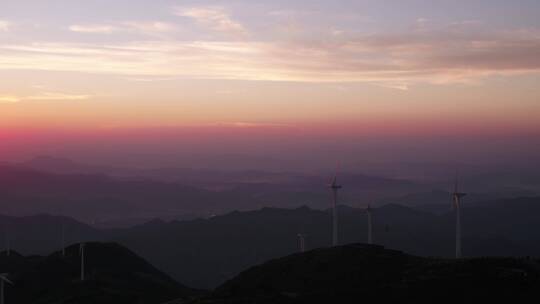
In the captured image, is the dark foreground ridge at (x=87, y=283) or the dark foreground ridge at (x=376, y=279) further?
the dark foreground ridge at (x=87, y=283)

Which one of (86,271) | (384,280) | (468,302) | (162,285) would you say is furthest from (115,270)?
(468,302)

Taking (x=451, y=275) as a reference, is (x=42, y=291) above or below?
below

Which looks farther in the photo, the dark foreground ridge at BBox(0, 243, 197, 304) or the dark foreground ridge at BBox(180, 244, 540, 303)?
the dark foreground ridge at BBox(0, 243, 197, 304)

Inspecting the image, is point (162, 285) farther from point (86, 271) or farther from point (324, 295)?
point (324, 295)

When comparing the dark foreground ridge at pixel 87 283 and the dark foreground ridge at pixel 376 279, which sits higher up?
the dark foreground ridge at pixel 376 279

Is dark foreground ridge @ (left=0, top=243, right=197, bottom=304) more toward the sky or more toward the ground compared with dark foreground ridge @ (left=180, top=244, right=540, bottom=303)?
more toward the ground
